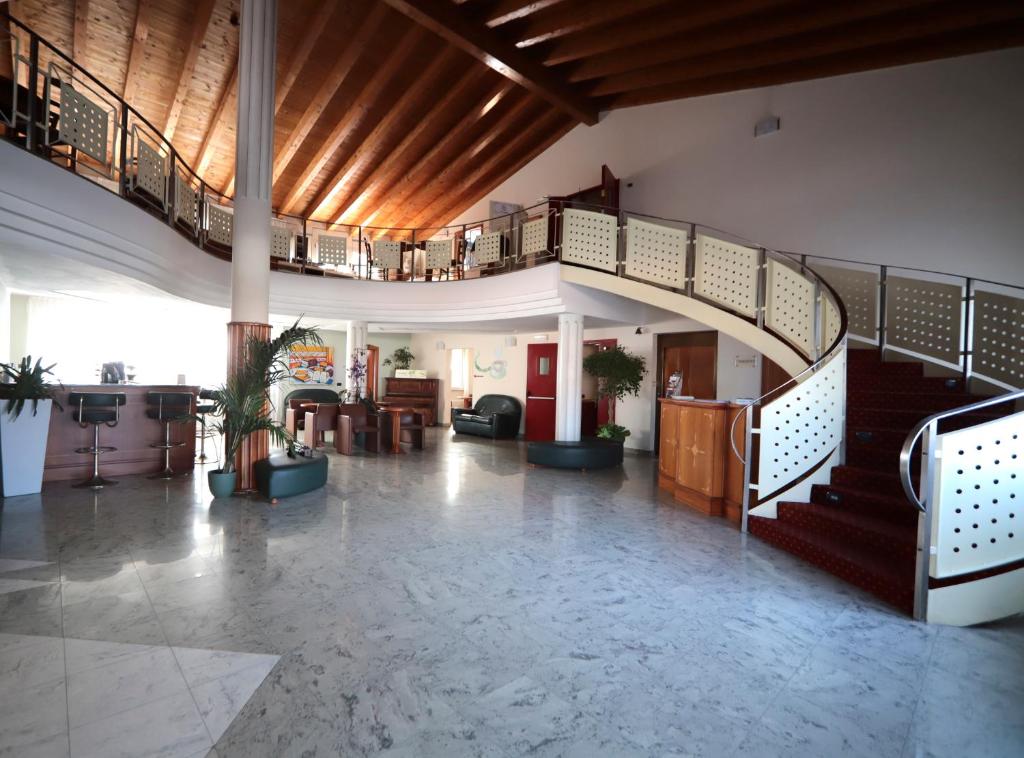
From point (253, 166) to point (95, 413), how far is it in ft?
11.8

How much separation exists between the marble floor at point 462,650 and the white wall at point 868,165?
15.4 feet

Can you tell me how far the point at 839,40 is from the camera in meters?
6.31

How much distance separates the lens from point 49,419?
5.68 m

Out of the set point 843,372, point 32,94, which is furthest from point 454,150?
point 843,372

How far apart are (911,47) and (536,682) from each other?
8.34m

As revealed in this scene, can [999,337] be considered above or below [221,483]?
above

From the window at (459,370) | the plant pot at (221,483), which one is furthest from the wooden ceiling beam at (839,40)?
the window at (459,370)

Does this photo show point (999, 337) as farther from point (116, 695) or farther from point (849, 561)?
point (116, 695)

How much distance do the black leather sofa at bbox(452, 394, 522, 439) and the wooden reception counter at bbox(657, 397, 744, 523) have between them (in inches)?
239

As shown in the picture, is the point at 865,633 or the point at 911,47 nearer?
the point at 865,633

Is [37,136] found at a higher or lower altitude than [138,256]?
higher

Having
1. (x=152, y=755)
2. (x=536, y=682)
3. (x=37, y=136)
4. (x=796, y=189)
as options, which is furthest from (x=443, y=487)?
(x=796, y=189)

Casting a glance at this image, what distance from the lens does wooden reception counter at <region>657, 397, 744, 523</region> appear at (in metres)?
5.25

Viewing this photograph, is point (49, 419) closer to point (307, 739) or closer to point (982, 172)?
point (307, 739)
